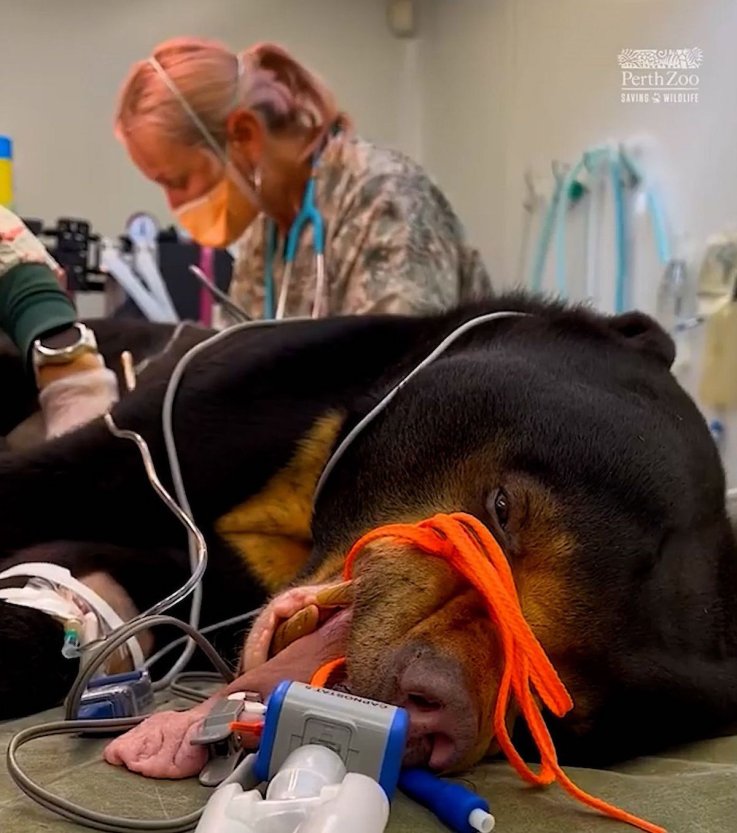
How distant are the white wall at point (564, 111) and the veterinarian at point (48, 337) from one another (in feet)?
4.07

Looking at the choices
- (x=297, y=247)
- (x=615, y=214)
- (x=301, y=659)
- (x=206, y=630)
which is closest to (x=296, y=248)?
(x=297, y=247)

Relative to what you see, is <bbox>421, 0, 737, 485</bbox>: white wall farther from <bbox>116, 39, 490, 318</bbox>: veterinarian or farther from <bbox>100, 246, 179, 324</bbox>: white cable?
<bbox>100, 246, 179, 324</bbox>: white cable

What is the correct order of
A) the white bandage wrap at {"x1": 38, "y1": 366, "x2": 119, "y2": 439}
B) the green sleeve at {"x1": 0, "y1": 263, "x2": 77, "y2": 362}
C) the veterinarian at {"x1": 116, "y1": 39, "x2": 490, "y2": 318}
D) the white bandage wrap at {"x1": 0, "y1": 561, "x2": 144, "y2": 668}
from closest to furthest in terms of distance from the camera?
the white bandage wrap at {"x1": 0, "y1": 561, "x2": 144, "y2": 668} < the white bandage wrap at {"x1": 38, "y1": 366, "x2": 119, "y2": 439} < the green sleeve at {"x1": 0, "y1": 263, "x2": 77, "y2": 362} < the veterinarian at {"x1": 116, "y1": 39, "x2": 490, "y2": 318}

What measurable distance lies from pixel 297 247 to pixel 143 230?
1023 millimetres

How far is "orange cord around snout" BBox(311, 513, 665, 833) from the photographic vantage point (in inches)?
28.4

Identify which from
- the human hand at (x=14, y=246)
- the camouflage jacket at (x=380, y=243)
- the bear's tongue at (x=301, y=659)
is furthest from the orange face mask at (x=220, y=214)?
the bear's tongue at (x=301, y=659)

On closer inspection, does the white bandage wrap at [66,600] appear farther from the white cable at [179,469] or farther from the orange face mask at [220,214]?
the orange face mask at [220,214]

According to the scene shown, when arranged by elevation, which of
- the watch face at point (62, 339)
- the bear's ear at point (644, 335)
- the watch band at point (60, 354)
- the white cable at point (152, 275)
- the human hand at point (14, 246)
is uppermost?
the human hand at point (14, 246)

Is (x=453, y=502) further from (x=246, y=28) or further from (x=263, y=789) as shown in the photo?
(x=246, y=28)

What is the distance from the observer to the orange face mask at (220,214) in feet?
9.09

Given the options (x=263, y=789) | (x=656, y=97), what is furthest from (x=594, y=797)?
(x=656, y=97)

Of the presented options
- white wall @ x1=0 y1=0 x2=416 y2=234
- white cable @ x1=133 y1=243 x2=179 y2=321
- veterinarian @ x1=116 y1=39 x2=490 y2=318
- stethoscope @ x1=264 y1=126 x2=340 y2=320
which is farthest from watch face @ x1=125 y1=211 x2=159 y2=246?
stethoscope @ x1=264 y1=126 x2=340 y2=320

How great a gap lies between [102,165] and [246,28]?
758mm

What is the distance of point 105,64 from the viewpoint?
148 inches
